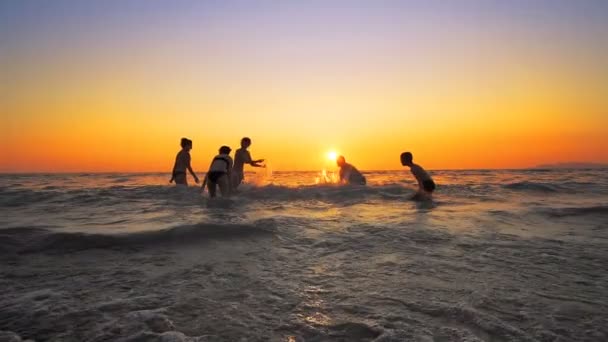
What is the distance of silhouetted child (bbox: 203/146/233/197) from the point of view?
36.7 ft

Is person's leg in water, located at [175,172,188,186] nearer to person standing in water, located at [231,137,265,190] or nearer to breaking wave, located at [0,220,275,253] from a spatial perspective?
person standing in water, located at [231,137,265,190]

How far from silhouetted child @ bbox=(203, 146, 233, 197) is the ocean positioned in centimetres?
428

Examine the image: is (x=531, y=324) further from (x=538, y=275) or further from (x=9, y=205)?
(x=9, y=205)

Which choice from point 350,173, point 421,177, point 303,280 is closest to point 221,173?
point 350,173

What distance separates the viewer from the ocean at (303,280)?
239cm

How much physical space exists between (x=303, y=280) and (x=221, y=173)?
27.3 feet

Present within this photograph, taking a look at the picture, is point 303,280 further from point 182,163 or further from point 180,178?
point 180,178

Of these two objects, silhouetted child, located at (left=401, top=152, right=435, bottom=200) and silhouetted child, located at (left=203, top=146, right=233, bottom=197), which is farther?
silhouetted child, located at (left=203, top=146, right=233, bottom=197)

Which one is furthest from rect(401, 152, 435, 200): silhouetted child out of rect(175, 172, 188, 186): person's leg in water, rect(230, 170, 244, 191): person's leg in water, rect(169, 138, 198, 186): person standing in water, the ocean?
rect(175, 172, 188, 186): person's leg in water

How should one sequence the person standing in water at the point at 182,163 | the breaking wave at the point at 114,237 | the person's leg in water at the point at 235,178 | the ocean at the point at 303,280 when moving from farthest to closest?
the person's leg in water at the point at 235,178 < the person standing in water at the point at 182,163 < the breaking wave at the point at 114,237 < the ocean at the point at 303,280

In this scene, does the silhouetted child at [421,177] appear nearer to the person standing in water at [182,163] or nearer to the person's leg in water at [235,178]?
the person's leg in water at [235,178]

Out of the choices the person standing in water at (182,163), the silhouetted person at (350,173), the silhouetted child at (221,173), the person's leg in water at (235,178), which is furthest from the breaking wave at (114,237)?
the silhouetted person at (350,173)

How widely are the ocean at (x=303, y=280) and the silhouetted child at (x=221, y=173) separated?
14.0 feet

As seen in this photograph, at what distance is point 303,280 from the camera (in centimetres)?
344
